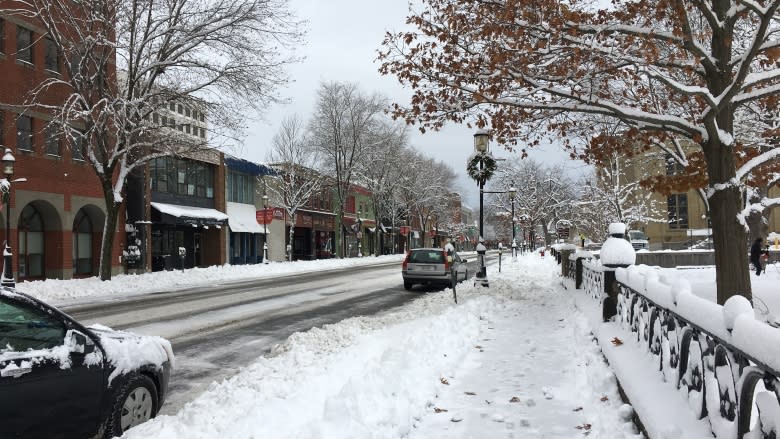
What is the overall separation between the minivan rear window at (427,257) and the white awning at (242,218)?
19.7 meters

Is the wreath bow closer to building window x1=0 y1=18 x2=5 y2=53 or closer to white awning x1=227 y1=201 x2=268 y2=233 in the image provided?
building window x1=0 y1=18 x2=5 y2=53

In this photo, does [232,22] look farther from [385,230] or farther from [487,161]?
[385,230]

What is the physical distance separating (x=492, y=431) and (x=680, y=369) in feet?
5.22

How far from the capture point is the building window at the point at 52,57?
23469 millimetres

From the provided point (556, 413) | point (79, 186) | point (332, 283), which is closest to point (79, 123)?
point (79, 186)

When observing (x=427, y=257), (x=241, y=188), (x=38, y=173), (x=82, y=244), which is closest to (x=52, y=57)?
(x=38, y=173)

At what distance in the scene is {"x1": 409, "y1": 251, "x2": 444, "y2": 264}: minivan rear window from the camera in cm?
1869

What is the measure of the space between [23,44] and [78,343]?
23.7 metres

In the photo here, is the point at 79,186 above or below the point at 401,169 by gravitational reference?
below

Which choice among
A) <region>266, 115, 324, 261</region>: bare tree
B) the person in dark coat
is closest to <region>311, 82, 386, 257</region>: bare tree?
<region>266, 115, 324, 261</region>: bare tree

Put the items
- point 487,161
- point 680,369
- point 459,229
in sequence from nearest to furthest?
point 680,369
point 487,161
point 459,229

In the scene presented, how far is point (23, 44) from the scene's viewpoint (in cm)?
2236

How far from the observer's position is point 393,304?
47.0 ft

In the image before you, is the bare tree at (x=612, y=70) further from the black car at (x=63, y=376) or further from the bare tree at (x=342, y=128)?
Result: the bare tree at (x=342, y=128)
